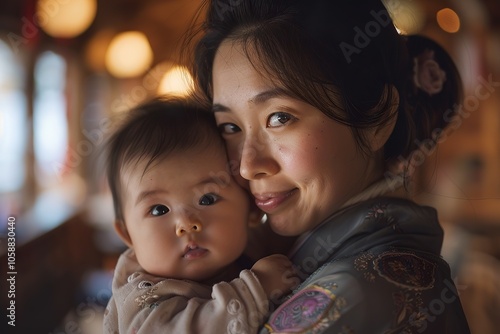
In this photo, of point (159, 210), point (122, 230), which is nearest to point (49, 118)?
point (122, 230)

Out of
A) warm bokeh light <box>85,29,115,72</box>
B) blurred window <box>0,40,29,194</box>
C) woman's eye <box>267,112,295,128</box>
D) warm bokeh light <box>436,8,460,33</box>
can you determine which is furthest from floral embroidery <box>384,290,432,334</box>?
warm bokeh light <box>85,29,115,72</box>

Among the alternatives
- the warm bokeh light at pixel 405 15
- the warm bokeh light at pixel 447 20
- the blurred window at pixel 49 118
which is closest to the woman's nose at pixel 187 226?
the warm bokeh light at pixel 405 15

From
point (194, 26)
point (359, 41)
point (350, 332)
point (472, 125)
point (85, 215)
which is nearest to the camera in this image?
Answer: point (350, 332)

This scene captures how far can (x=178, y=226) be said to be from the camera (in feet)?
2.46

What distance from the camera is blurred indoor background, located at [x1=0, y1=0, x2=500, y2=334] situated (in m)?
1.36

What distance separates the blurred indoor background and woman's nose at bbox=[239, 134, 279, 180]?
Answer: 0.23m

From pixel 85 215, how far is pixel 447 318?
Answer: 8.85 feet

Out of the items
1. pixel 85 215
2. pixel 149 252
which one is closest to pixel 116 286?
pixel 149 252

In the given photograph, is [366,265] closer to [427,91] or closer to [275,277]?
[275,277]

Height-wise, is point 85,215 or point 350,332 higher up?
point 350,332

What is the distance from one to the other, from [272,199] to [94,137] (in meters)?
1.16

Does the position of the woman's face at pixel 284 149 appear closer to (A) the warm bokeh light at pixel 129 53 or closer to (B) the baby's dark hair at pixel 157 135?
(B) the baby's dark hair at pixel 157 135

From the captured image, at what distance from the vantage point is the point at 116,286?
78 centimetres

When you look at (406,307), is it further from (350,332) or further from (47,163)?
(47,163)
